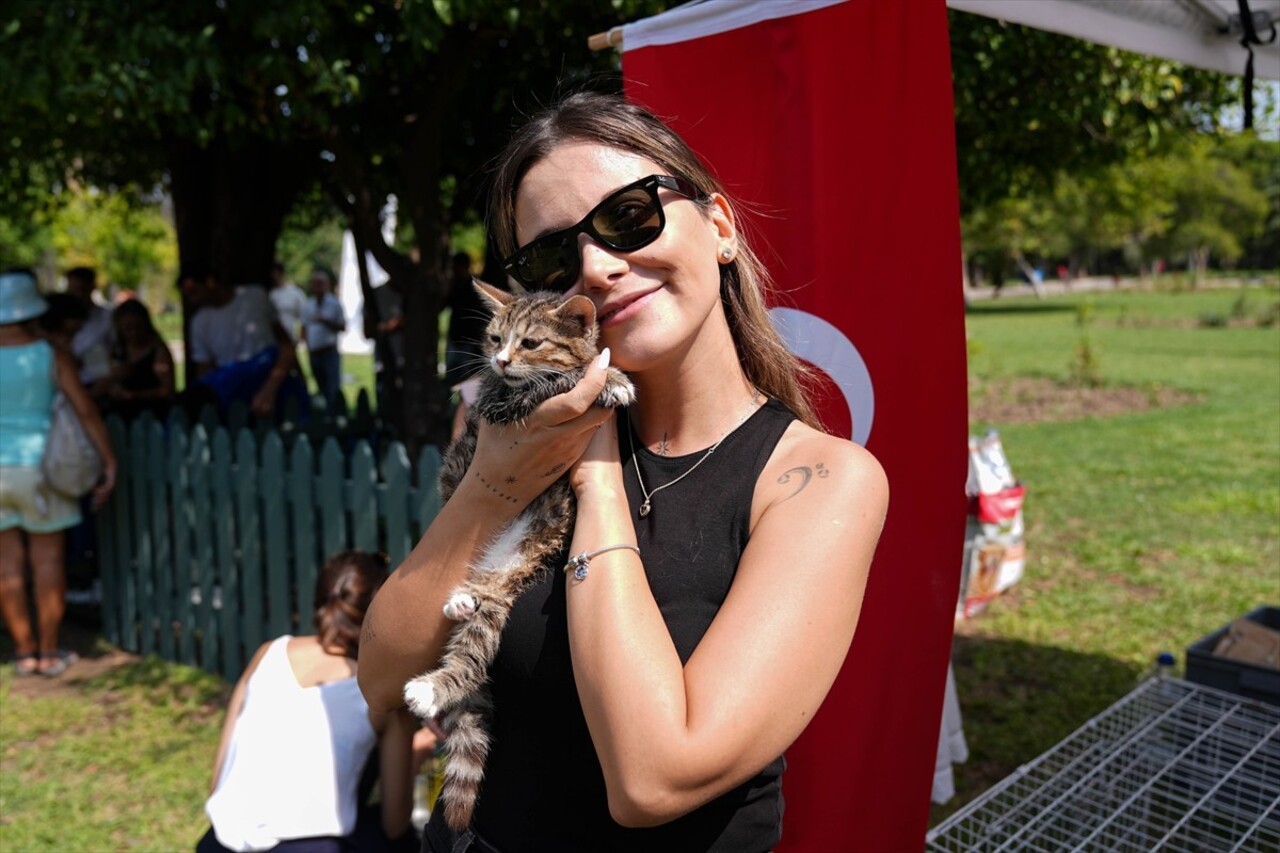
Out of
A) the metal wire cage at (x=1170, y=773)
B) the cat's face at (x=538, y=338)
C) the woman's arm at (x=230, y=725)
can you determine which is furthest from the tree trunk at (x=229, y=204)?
the metal wire cage at (x=1170, y=773)

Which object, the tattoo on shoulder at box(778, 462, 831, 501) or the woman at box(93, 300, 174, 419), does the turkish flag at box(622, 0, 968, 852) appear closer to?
the tattoo on shoulder at box(778, 462, 831, 501)

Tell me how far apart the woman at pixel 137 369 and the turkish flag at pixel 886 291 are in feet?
21.0

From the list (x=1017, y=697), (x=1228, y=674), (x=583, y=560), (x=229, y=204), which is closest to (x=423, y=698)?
(x=583, y=560)

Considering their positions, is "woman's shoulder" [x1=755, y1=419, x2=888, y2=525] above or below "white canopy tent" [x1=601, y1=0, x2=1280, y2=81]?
below

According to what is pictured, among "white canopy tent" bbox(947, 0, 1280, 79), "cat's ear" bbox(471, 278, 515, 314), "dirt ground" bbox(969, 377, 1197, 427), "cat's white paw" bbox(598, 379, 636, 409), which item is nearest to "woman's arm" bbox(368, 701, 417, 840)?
"cat's ear" bbox(471, 278, 515, 314)

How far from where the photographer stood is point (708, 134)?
2.49 metres

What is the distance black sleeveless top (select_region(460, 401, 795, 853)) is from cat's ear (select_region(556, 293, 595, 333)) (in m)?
0.31

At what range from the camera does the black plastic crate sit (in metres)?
3.84

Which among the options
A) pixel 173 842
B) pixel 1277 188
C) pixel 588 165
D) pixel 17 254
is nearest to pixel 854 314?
pixel 588 165

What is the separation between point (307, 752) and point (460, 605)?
1973 mm

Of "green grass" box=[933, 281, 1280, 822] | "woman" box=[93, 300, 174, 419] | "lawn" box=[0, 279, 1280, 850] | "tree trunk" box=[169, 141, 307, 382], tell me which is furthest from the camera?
"tree trunk" box=[169, 141, 307, 382]

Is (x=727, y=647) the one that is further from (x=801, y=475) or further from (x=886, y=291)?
(x=886, y=291)

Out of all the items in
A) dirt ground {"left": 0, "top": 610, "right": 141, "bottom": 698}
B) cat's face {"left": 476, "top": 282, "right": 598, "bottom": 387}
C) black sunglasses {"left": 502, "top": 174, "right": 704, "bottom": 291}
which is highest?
black sunglasses {"left": 502, "top": 174, "right": 704, "bottom": 291}

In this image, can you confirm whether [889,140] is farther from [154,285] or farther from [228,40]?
[154,285]
